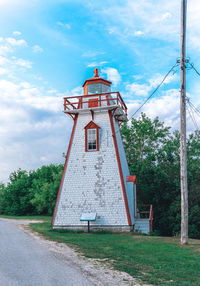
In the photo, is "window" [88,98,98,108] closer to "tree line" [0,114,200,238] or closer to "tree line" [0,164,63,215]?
"tree line" [0,114,200,238]

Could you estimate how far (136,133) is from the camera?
3353 centimetres

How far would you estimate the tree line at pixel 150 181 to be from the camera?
24.5m

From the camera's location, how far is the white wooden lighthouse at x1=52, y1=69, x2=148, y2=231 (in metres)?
17.5

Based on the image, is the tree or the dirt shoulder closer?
the dirt shoulder

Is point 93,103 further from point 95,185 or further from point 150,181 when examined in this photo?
point 150,181

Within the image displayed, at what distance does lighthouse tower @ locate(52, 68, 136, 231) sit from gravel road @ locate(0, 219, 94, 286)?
23.2ft

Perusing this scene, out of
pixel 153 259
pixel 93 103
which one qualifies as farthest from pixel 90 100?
pixel 153 259

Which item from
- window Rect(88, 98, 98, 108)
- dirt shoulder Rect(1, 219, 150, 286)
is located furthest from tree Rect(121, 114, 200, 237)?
dirt shoulder Rect(1, 219, 150, 286)

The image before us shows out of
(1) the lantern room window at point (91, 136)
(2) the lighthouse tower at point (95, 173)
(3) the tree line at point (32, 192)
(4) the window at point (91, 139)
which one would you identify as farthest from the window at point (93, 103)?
(3) the tree line at point (32, 192)

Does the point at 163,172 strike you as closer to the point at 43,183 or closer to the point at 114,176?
the point at 114,176

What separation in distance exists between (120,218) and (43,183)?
23.3 m

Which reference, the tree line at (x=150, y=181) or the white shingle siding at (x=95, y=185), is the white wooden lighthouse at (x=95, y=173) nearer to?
the white shingle siding at (x=95, y=185)

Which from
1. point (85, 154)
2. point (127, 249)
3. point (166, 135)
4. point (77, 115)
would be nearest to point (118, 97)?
point (77, 115)

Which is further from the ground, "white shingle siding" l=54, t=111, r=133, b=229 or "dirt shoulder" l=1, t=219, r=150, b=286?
"white shingle siding" l=54, t=111, r=133, b=229
